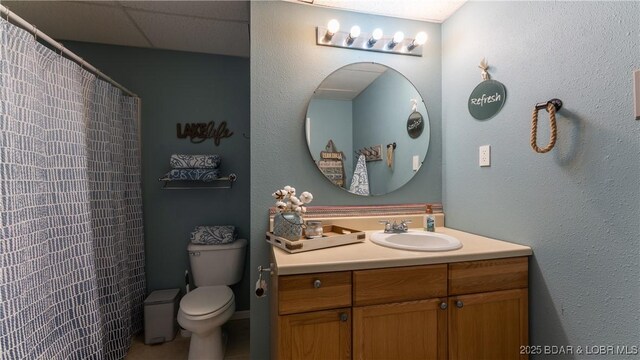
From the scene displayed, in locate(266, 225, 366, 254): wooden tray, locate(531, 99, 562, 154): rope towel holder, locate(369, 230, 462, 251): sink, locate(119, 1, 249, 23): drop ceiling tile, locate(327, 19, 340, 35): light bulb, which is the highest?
locate(119, 1, 249, 23): drop ceiling tile

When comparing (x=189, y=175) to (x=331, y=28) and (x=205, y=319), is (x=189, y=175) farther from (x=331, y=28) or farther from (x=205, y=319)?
(x=331, y=28)

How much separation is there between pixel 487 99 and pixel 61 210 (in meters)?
2.29

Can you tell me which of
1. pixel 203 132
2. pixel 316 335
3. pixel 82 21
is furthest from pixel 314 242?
pixel 82 21

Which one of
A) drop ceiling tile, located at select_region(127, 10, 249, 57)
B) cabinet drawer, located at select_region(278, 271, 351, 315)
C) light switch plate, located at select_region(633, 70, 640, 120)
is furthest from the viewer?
drop ceiling tile, located at select_region(127, 10, 249, 57)

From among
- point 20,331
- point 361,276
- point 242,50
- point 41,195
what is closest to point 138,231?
point 41,195

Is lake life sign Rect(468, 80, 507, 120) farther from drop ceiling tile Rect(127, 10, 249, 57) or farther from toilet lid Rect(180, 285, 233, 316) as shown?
toilet lid Rect(180, 285, 233, 316)

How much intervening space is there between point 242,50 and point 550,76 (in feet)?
6.97

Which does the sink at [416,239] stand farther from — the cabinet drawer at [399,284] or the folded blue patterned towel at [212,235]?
the folded blue patterned towel at [212,235]

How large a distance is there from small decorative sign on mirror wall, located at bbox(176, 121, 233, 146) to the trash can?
128cm

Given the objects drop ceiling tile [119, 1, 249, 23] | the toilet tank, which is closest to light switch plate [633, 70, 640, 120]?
drop ceiling tile [119, 1, 249, 23]

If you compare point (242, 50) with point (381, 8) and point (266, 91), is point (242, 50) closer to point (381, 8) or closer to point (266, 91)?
point (266, 91)

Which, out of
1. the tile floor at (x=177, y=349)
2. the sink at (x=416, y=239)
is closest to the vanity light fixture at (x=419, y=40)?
the sink at (x=416, y=239)

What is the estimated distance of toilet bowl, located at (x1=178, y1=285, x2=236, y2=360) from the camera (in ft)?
5.24

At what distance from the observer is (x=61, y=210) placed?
135 cm
